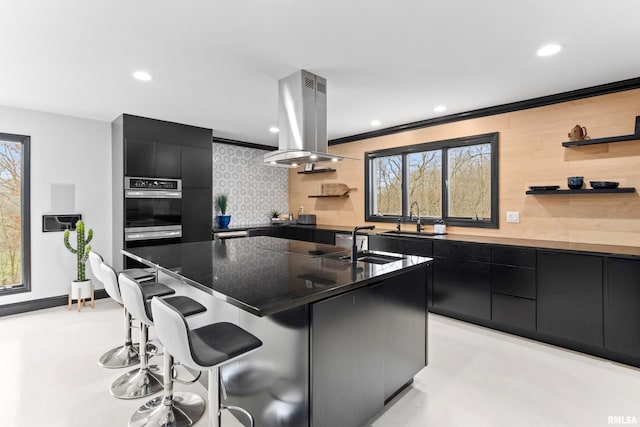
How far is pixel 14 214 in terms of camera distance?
410cm

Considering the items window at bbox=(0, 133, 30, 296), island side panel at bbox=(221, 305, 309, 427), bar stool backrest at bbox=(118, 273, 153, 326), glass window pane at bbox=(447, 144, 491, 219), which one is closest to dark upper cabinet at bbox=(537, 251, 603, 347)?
glass window pane at bbox=(447, 144, 491, 219)

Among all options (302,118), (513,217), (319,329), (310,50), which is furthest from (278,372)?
(513,217)

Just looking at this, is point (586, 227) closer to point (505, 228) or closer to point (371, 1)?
point (505, 228)

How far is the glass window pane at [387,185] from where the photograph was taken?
5.04 metres

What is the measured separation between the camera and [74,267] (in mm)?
4375

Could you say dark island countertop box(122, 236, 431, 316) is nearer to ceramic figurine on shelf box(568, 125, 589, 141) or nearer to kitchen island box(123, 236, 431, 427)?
kitchen island box(123, 236, 431, 427)

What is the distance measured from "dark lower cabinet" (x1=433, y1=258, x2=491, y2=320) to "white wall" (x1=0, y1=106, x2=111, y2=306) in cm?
462

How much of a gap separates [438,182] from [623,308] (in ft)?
7.92

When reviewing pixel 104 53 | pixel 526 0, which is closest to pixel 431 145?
pixel 526 0

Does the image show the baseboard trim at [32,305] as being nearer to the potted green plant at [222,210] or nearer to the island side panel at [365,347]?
the potted green plant at [222,210]

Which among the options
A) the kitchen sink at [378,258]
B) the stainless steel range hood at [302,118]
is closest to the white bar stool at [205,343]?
the kitchen sink at [378,258]

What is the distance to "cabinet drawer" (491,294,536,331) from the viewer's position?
3.16 metres

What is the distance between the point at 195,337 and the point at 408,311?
142cm

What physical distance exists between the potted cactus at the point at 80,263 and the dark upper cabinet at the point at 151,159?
980mm
